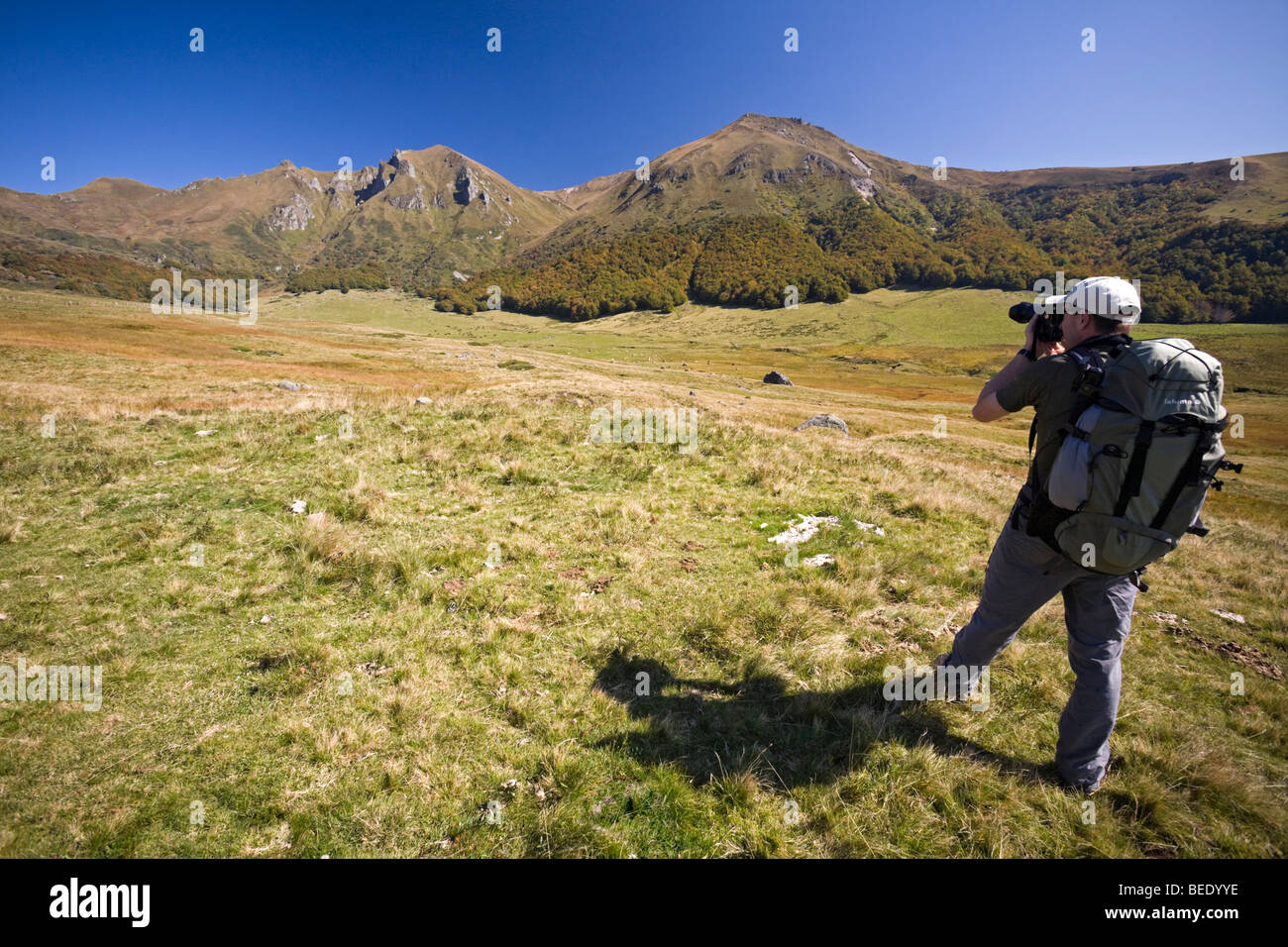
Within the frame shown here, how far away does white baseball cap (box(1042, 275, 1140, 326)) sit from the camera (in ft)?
13.7

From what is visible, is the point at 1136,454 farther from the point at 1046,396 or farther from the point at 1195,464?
the point at 1046,396

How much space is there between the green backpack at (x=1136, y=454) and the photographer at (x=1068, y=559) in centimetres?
25

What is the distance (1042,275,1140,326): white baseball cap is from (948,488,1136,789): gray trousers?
1.71 metres

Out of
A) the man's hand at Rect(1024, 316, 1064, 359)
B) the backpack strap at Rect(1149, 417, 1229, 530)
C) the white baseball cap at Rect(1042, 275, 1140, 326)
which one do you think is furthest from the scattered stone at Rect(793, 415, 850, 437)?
the backpack strap at Rect(1149, 417, 1229, 530)

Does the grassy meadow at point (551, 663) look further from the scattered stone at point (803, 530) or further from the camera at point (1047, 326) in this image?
the camera at point (1047, 326)

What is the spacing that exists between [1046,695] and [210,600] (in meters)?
10.9

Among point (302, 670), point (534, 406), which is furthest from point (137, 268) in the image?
point (302, 670)

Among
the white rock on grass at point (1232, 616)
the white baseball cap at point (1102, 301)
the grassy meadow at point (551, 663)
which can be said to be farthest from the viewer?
the white rock on grass at point (1232, 616)

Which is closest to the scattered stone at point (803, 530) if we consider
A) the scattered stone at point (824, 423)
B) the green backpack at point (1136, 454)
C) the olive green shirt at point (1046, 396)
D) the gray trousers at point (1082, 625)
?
the gray trousers at point (1082, 625)

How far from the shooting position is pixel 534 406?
71.2ft

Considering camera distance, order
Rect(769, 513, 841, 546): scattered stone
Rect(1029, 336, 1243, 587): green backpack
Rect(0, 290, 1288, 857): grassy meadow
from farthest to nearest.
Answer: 1. Rect(769, 513, 841, 546): scattered stone
2. Rect(0, 290, 1288, 857): grassy meadow
3. Rect(1029, 336, 1243, 587): green backpack

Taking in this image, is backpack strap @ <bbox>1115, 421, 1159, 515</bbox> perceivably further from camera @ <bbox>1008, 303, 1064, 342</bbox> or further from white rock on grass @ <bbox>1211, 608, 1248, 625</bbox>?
white rock on grass @ <bbox>1211, 608, 1248, 625</bbox>

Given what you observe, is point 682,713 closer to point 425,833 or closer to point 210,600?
point 425,833

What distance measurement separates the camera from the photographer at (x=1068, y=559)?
423 cm
